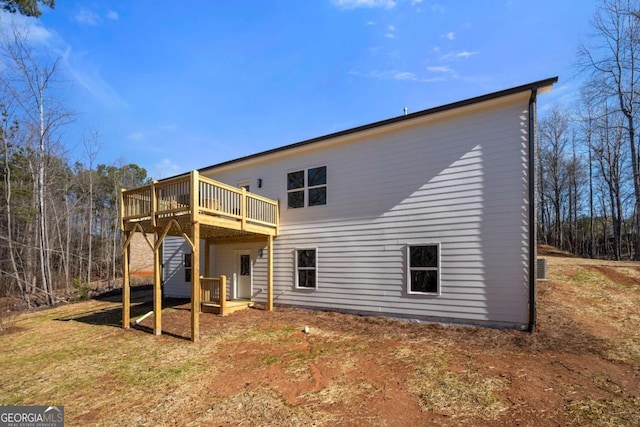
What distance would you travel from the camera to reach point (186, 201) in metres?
8.75

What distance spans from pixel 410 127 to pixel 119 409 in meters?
8.47

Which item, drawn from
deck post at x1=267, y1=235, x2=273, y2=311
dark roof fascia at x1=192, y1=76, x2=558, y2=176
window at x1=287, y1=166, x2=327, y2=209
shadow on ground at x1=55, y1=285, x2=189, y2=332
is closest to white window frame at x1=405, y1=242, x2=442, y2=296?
window at x1=287, y1=166, x2=327, y2=209

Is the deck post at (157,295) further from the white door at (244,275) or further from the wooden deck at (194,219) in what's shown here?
the white door at (244,275)

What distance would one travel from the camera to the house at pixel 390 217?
23.6ft

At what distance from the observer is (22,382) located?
5.58 m

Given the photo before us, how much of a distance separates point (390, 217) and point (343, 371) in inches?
179

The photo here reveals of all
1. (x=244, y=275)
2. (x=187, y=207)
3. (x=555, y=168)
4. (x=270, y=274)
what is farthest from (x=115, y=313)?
(x=555, y=168)

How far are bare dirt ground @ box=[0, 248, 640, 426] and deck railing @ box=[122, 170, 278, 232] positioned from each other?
3.11 m

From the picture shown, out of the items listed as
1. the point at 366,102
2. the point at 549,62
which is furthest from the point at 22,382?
the point at 549,62

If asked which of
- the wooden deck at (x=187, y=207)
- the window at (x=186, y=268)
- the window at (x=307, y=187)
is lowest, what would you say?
the window at (x=186, y=268)

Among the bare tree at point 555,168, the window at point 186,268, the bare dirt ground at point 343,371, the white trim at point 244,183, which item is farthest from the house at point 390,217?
the bare tree at point 555,168

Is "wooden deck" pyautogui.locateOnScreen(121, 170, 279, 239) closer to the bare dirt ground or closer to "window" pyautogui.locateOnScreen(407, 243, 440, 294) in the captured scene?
the bare dirt ground

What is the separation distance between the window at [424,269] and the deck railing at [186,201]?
191 inches

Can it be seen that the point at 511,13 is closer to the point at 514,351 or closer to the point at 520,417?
the point at 514,351
